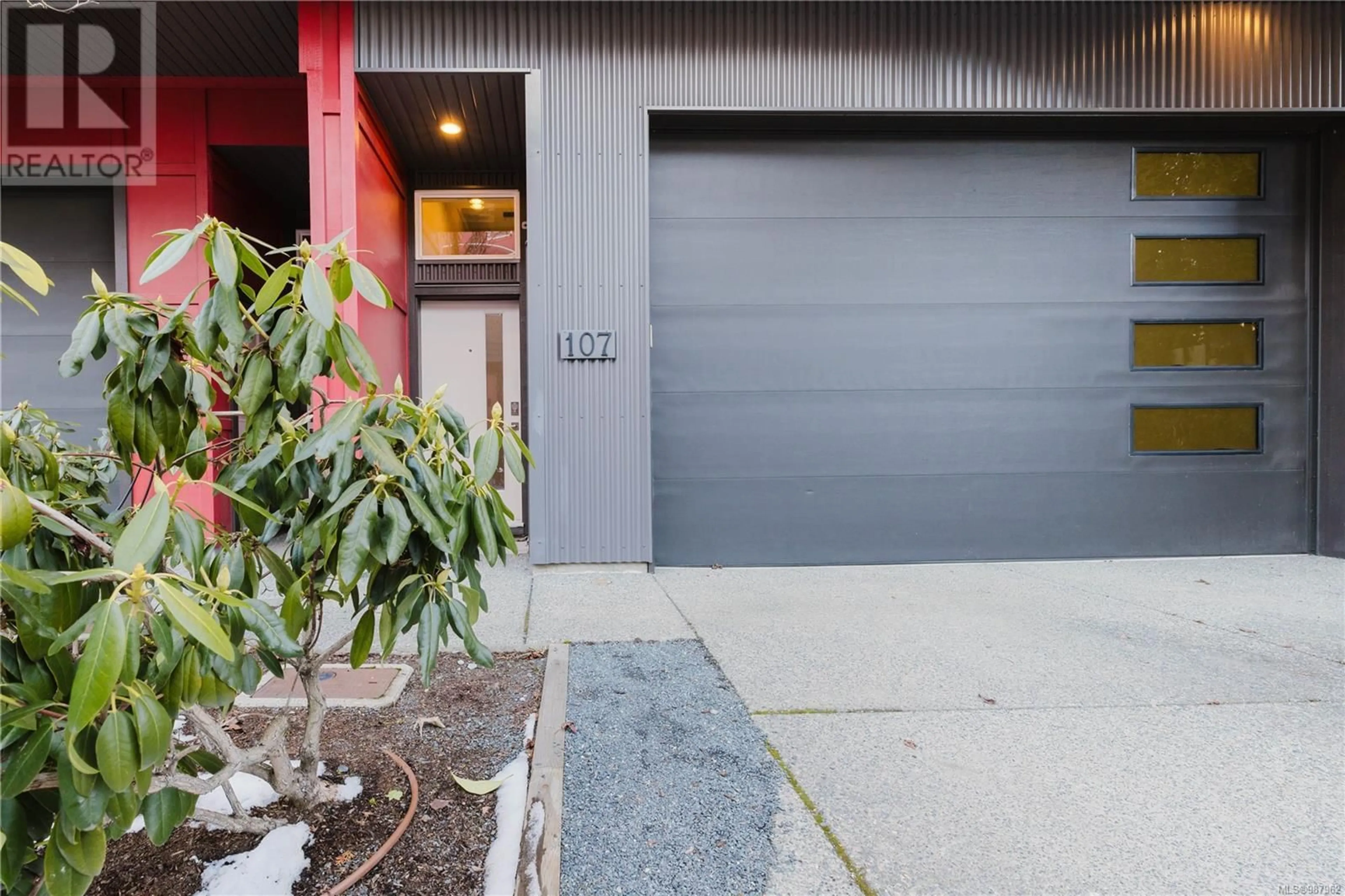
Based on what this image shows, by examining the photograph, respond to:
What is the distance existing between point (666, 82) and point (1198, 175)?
4354mm

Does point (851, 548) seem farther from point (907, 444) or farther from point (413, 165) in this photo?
point (413, 165)

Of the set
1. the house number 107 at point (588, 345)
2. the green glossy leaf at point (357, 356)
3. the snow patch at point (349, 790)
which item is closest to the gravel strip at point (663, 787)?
the snow patch at point (349, 790)

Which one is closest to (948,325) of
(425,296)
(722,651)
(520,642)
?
(722,651)

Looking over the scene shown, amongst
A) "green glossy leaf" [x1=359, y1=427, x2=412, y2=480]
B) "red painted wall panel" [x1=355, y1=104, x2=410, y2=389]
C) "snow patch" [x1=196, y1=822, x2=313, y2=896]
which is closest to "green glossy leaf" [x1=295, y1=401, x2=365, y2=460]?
"green glossy leaf" [x1=359, y1=427, x2=412, y2=480]

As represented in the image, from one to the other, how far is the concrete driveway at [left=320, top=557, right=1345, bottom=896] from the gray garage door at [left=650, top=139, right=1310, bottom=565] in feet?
2.37

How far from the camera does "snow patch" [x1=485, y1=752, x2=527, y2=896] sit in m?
1.35

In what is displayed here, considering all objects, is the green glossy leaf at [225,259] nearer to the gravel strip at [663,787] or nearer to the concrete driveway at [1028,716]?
the gravel strip at [663,787]

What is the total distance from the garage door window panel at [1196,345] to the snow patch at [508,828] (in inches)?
215

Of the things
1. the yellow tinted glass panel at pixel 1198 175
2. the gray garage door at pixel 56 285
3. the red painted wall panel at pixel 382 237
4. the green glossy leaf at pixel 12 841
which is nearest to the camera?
the green glossy leaf at pixel 12 841

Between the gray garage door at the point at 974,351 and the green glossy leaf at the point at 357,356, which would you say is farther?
the gray garage door at the point at 974,351

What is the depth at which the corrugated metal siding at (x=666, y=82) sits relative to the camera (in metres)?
4.38

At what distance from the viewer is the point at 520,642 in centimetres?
298

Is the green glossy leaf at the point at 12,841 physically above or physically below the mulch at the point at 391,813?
above

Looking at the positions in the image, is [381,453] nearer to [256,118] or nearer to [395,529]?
[395,529]
